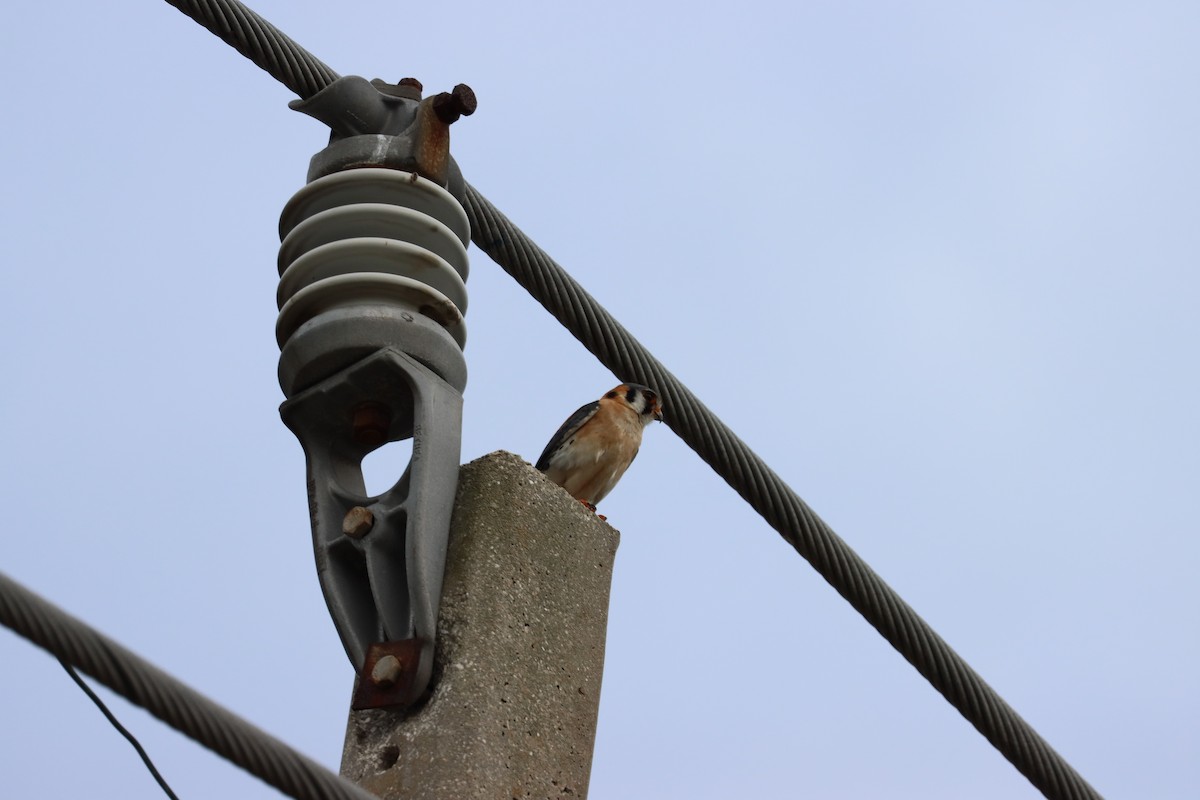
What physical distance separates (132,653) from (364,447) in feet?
4.64

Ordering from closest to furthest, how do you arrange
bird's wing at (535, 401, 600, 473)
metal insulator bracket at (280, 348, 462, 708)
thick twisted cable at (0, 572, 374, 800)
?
thick twisted cable at (0, 572, 374, 800) < metal insulator bracket at (280, 348, 462, 708) < bird's wing at (535, 401, 600, 473)

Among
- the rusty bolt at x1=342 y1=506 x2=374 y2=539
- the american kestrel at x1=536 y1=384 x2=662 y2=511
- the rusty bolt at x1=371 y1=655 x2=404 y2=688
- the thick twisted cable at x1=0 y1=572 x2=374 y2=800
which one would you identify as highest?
the american kestrel at x1=536 y1=384 x2=662 y2=511

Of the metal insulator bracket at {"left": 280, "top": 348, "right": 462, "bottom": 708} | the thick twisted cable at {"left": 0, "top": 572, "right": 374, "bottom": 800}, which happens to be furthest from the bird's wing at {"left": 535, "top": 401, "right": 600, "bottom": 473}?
the thick twisted cable at {"left": 0, "top": 572, "right": 374, "bottom": 800}

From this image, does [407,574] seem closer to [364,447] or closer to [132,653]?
[364,447]

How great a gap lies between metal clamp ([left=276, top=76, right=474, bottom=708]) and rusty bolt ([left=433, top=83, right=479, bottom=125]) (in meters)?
0.16

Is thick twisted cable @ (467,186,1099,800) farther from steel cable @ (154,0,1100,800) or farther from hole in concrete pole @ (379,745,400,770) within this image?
hole in concrete pole @ (379,745,400,770)

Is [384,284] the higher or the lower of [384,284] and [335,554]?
the higher

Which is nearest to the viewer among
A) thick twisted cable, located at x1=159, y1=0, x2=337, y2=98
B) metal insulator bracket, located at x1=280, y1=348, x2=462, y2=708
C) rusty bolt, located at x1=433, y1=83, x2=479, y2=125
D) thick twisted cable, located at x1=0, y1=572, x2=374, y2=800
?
thick twisted cable, located at x1=0, y1=572, x2=374, y2=800

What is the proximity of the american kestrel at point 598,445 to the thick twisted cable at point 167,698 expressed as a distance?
4464 millimetres

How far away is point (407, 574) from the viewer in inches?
140

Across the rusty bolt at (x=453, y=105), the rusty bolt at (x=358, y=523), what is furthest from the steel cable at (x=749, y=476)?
the rusty bolt at (x=358, y=523)

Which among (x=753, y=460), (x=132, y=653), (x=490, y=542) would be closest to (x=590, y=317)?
(x=753, y=460)

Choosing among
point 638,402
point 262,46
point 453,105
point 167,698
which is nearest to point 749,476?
point 453,105

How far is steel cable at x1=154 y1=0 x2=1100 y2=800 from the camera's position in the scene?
4.58 metres
